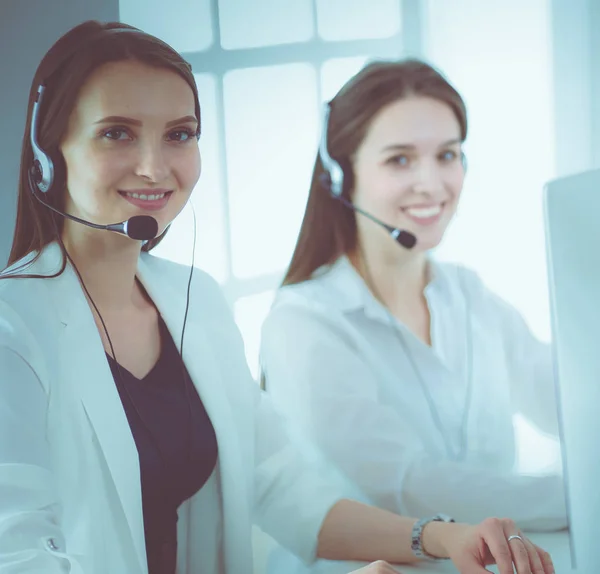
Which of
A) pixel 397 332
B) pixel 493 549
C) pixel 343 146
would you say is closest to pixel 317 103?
pixel 343 146

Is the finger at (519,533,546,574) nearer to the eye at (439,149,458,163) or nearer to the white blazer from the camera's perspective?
the white blazer

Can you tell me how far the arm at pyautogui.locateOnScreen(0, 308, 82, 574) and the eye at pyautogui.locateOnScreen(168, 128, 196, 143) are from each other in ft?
1.30

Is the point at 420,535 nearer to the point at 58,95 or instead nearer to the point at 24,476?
the point at 24,476

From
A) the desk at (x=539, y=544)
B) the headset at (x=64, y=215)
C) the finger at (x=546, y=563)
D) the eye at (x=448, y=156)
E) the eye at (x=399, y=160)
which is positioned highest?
the eye at (x=448, y=156)

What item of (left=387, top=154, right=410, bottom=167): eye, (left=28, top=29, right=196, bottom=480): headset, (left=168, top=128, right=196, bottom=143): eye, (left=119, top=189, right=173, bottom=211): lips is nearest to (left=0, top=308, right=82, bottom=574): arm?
(left=28, top=29, right=196, bottom=480): headset

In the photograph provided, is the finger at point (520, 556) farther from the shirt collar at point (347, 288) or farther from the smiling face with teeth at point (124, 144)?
the smiling face with teeth at point (124, 144)

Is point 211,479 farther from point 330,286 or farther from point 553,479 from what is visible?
point 553,479

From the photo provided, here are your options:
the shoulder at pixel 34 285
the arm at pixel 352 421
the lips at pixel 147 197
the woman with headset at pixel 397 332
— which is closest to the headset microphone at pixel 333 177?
the woman with headset at pixel 397 332

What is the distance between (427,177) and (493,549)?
Answer: 683 mm

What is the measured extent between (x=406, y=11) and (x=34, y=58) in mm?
696

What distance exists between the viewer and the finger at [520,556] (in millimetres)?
1074

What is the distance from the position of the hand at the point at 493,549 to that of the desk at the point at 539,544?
0.05 metres

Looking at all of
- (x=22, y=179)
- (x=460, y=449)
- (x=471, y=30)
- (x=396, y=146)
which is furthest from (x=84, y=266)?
(x=471, y=30)

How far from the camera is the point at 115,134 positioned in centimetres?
118
